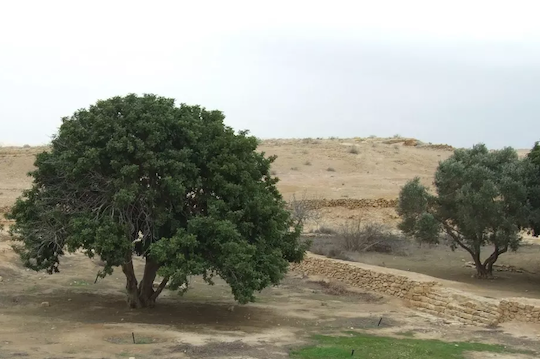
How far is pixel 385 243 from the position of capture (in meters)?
31.1

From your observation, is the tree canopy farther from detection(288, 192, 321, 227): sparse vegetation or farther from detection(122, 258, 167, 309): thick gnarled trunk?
detection(288, 192, 321, 227): sparse vegetation

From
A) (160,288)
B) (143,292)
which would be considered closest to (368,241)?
(143,292)

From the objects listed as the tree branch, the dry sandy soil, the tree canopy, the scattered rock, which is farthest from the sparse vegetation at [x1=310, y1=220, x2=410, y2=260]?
the scattered rock

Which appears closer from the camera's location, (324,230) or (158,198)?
(158,198)

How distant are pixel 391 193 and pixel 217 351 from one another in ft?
112

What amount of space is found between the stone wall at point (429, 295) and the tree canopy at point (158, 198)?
5693 mm

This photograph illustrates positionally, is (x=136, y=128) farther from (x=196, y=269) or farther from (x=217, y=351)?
(x=217, y=351)

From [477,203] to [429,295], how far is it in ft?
14.0

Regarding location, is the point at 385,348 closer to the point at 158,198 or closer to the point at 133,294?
the point at 158,198

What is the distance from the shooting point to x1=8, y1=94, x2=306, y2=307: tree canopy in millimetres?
15289

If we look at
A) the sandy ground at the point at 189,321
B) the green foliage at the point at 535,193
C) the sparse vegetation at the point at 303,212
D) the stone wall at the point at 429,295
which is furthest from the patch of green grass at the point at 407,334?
the sparse vegetation at the point at 303,212

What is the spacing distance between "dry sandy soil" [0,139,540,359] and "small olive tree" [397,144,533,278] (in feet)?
5.90

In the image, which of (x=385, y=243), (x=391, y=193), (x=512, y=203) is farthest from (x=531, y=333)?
(x=391, y=193)

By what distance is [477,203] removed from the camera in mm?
22219
